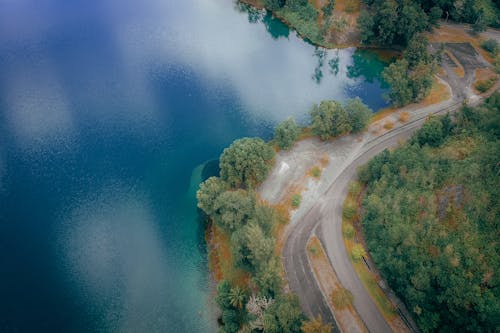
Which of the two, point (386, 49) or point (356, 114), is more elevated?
point (386, 49)

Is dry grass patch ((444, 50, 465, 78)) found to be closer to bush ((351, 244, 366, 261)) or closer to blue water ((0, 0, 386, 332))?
blue water ((0, 0, 386, 332))

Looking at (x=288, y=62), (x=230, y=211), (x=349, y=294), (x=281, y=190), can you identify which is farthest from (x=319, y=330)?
(x=288, y=62)

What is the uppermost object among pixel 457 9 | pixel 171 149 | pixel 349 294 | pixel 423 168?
pixel 457 9

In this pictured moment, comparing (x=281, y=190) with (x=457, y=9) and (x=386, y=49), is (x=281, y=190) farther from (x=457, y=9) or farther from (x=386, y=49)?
(x=457, y=9)

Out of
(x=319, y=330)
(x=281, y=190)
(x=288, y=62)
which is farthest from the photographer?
(x=288, y=62)

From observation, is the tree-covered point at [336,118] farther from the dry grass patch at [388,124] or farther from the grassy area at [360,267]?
the grassy area at [360,267]

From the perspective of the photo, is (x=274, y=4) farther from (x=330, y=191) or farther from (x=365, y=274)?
(x=365, y=274)
